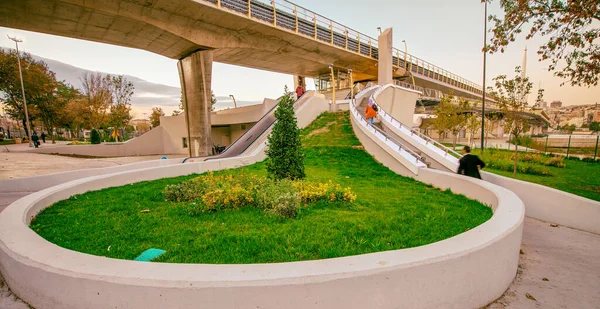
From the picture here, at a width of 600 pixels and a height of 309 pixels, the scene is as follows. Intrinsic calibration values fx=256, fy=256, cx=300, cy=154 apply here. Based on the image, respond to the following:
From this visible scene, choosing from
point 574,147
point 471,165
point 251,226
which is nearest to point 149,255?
point 251,226

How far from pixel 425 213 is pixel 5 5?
73.8ft

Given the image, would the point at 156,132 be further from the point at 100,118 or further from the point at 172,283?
the point at 172,283

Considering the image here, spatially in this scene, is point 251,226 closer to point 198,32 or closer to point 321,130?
point 321,130

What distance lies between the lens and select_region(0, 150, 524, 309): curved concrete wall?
6.79 feet

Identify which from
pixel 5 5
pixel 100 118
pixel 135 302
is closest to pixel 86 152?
pixel 100 118

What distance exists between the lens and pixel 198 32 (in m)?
18.5

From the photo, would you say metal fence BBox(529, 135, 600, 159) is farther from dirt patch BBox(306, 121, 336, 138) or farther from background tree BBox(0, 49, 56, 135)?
background tree BBox(0, 49, 56, 135)

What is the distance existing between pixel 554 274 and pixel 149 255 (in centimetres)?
584

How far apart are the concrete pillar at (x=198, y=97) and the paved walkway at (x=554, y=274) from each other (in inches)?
713

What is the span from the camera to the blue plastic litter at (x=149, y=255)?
10.1 ft

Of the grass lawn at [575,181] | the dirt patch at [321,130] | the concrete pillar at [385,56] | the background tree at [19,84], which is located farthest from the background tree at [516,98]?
the background tree at [19,84]

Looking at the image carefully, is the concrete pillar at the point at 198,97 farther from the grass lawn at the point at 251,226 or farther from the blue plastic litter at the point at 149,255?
the blue plastic litter at the point at 149,255

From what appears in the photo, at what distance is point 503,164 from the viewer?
12.8 metres

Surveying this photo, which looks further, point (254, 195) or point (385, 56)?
point (385, 56)
